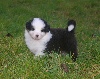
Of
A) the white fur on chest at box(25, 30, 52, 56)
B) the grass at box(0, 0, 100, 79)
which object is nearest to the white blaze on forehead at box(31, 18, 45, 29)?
the white fur on chest at box(25, 30, 52, 56)

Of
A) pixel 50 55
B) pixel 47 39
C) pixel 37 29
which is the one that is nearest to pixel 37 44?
pixel 47 39

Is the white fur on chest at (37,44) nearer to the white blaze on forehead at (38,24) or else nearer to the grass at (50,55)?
the grass at (50,55)

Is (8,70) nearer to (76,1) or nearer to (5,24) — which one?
A: (5,24)

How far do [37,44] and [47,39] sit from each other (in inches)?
9.8

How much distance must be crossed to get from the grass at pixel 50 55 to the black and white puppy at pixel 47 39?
228 millimetres

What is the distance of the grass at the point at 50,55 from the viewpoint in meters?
5.96

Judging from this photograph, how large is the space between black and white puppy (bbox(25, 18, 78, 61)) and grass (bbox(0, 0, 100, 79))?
23cm

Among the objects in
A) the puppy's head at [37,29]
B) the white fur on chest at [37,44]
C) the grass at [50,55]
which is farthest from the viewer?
the white fur on chest at [37,44]

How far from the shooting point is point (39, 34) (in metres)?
7.21

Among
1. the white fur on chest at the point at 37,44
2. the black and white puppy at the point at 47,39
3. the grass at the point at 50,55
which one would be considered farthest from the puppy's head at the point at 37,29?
the grass at the point at 50,55

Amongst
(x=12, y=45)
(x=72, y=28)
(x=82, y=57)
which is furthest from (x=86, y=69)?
(x=12, y=45)

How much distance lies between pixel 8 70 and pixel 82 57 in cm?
216

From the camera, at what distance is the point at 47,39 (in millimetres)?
7445

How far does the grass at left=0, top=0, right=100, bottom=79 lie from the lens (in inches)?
235
